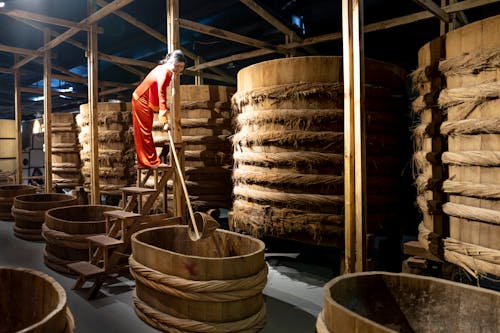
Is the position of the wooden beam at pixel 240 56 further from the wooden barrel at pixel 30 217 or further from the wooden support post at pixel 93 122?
the wooden barrel at pixel 30 217

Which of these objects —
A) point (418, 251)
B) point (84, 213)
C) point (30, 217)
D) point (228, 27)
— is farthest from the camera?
point (228, 27)

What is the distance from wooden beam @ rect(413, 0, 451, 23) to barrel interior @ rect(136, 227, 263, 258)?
2.94m

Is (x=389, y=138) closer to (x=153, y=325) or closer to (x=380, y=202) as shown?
(x=380, y=202)

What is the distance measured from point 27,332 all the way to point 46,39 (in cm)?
829

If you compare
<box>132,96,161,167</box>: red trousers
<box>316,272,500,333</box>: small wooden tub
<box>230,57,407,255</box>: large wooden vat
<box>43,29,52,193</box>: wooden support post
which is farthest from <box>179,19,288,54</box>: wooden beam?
<box>316,272,500,333</box>: small wooden tub

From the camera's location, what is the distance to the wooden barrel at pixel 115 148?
7711mm

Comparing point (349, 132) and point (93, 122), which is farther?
point (93, 122)

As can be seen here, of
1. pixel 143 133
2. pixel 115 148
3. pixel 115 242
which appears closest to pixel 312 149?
pixel 143 133

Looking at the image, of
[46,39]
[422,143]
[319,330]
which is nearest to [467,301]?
[319,330]

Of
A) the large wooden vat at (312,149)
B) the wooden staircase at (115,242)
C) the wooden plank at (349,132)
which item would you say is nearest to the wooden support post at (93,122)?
the wooden staircase at (115,242)

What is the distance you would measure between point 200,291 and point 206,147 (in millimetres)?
3522

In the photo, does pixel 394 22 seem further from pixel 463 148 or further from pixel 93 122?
pixel 93 122

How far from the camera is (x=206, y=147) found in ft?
20.5

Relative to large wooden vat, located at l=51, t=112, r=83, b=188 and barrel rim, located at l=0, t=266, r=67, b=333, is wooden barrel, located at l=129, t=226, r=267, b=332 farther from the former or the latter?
large wooden vat, located at l=51, t=112, r=83, b=188
